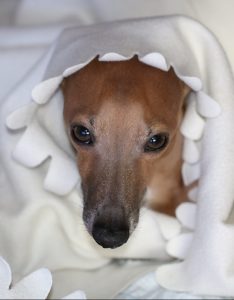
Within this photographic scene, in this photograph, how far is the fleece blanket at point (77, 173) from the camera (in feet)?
6.88

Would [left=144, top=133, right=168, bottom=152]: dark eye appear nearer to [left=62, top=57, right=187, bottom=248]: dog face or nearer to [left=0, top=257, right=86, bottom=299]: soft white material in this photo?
[left=62, top=57, right=187, bottom=248]: dog face

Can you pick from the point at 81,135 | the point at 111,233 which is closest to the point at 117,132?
the point at 81,135

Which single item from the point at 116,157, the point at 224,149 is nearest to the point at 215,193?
the point at 224,149

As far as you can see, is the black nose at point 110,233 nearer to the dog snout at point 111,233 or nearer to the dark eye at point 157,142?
the dog snout at point 111,233

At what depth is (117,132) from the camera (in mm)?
2033

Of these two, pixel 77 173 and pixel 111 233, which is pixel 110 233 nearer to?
pixel 111 233

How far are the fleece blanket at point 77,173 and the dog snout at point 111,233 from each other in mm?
269

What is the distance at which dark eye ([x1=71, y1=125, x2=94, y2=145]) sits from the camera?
2.09 m

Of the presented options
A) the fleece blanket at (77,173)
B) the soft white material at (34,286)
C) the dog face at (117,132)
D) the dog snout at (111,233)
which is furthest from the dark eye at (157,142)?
the soft white material at (34,286)

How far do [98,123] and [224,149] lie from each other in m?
0.39

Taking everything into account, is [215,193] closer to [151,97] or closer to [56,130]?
[151,97]

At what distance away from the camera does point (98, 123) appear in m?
2.03

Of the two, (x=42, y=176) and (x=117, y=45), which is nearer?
(x=117, y=45)

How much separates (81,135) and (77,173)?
0.73ft
